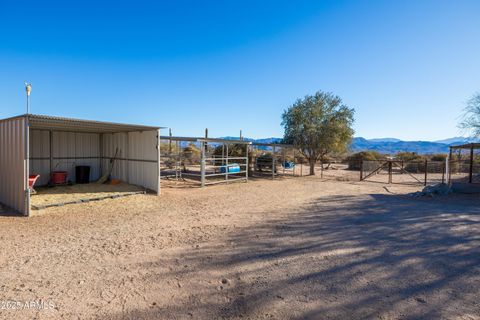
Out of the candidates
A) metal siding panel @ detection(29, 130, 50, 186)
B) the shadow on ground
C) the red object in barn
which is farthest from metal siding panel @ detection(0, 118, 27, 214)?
the shadow on ground

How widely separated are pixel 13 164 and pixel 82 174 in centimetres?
479

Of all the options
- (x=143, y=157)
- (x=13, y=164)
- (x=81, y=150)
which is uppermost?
(x=81, y=150)

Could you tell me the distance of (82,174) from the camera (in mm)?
11945

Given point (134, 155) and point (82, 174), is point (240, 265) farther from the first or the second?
point (82, 174)

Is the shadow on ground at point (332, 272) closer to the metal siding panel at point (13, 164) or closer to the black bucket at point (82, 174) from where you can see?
the metal siding panel at point (13, 164)

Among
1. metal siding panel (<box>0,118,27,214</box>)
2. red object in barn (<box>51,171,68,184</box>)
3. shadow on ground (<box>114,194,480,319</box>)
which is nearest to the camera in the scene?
shadow on ground (<box>114,194,480,319</box>)

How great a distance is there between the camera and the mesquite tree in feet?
56.1

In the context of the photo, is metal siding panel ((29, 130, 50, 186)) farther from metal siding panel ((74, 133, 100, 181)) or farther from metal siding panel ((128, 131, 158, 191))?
metal siding panel ((128, 131, 158, 191))

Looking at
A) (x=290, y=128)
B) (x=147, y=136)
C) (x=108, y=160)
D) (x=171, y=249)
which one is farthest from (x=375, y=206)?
(x=108, y=160)

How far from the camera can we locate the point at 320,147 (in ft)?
57.5

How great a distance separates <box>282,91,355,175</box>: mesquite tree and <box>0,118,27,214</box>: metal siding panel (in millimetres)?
14648

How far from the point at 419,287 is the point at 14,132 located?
9.60 metres

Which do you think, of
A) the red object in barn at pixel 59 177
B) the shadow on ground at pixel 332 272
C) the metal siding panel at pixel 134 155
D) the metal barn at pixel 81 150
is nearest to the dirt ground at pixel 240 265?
the shadow on ground at pixel 332 272

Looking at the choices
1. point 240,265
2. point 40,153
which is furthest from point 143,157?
point 240,265
